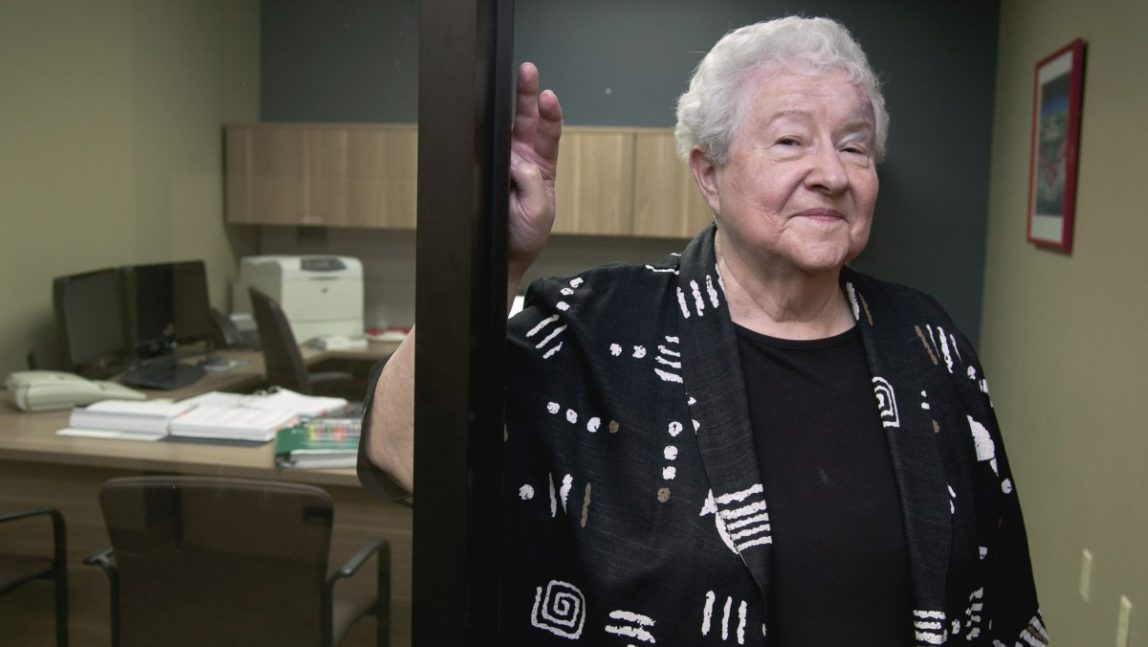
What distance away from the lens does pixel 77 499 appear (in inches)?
A: 41.2

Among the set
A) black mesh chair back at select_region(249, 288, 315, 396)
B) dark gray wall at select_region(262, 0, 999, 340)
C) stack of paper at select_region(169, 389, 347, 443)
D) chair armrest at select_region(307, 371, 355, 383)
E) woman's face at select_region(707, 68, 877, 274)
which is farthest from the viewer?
dark gray wall at select_region(262, 0, 999, 340)

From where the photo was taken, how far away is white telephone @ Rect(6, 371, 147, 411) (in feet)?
3.17

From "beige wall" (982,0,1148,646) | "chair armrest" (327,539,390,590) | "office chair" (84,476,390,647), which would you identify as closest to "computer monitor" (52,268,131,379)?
"office chair" (84,476,390,647)

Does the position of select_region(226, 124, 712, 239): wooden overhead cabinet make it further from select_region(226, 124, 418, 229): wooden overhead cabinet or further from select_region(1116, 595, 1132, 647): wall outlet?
select_region(1116, 595, 1132, 647): wall outlet

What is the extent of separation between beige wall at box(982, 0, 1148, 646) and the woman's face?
1259mm

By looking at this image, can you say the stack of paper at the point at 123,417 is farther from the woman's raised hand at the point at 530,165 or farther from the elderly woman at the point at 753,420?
the woman's raised hand at the point at 530,165

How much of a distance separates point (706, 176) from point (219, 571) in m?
0.69

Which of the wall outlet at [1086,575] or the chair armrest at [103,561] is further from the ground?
the chair armrest at [103,561]

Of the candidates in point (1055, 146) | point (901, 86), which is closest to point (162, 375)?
point (1055, 146)

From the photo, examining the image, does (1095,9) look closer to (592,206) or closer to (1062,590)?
(1062,590)

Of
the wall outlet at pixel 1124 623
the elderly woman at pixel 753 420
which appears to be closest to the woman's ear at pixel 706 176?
the elderly woman at pixel 753 420

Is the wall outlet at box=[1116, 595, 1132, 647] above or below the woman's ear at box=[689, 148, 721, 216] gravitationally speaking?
below

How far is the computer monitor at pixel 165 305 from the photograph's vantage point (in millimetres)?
1079

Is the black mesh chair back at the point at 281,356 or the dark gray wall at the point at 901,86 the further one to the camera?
the dark gray wall at the point at 901,86
